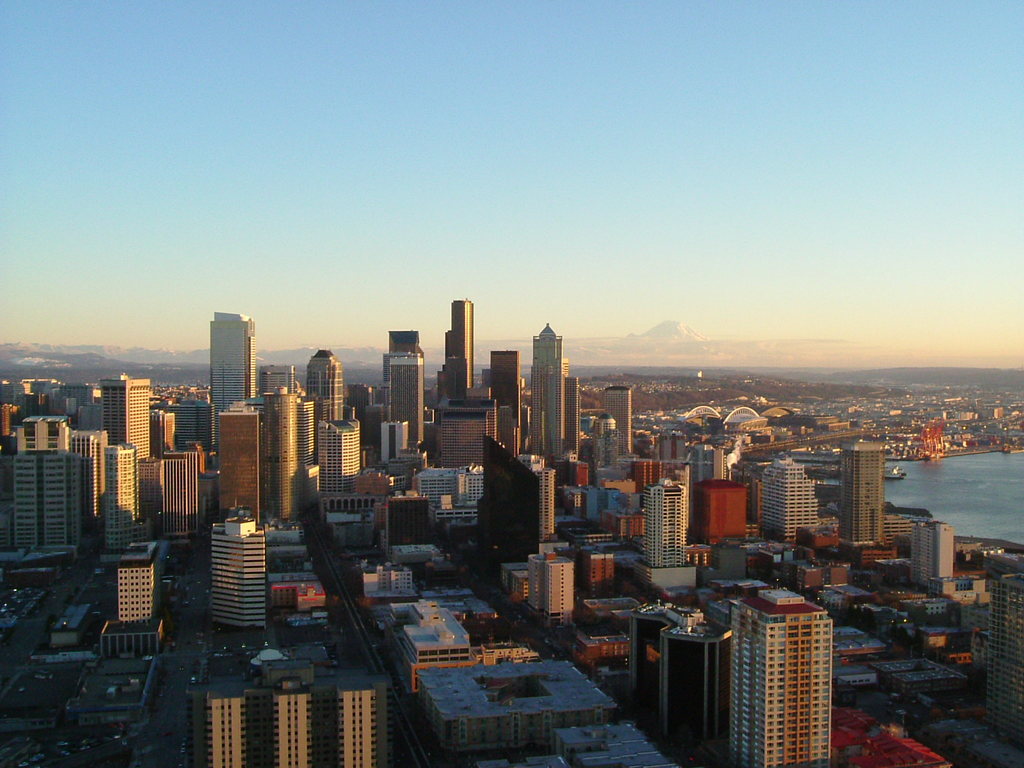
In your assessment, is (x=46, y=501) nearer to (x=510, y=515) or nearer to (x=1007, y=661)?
(x=510, y=515)

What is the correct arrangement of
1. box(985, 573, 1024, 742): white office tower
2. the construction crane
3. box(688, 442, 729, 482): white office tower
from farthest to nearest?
the construction crane
box(688, 442, 729, 482): white office tower
box(985, 573, 1024, 742): white office tower

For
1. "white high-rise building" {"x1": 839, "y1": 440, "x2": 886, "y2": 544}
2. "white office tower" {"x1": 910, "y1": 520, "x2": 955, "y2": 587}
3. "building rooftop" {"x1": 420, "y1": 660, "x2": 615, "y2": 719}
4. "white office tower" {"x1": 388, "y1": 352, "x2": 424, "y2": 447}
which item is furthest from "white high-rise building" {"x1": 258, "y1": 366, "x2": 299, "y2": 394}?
"building rooftop" {"x1": 420, "y1": 660, "x2": 615, "y2": 719}

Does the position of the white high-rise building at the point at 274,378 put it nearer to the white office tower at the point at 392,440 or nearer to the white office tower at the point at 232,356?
the white office tower at the point at 232,356

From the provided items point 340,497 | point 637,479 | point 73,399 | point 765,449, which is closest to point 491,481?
point 340,497

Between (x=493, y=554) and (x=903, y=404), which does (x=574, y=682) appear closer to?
(x=493, y=554)

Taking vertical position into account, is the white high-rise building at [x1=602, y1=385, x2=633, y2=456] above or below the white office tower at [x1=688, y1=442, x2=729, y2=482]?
above

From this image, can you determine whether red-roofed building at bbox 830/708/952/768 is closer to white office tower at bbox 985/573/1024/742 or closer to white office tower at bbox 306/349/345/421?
white office tower at bbox 985/573/1024/742

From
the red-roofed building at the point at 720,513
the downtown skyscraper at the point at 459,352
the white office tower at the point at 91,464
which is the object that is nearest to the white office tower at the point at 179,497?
the white office tower at the point at 91,464
